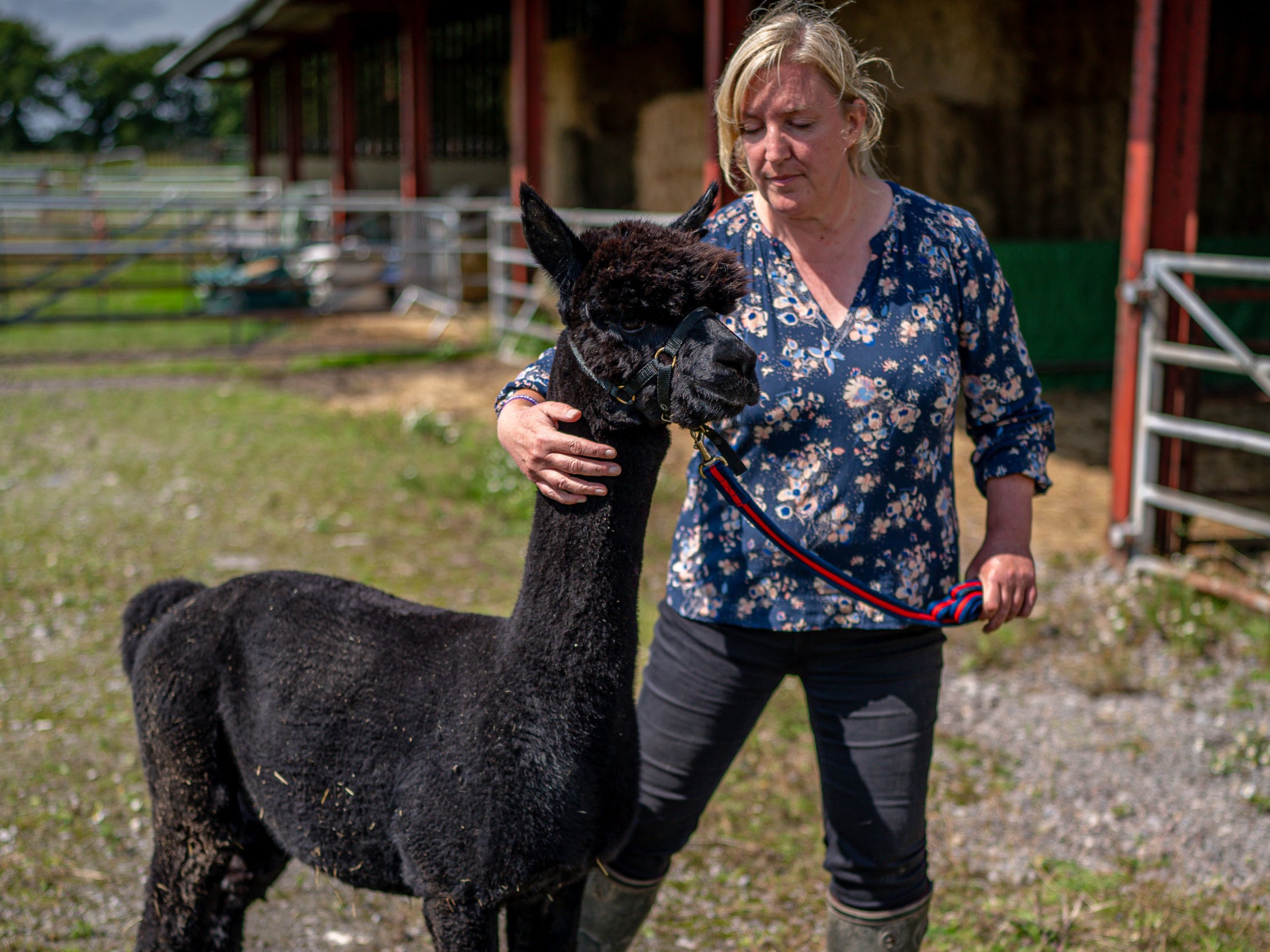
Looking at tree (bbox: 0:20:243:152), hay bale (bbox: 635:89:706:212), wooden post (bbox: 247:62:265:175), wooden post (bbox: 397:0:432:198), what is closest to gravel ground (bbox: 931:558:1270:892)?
hay bale (bbox: 635:89:706:212)

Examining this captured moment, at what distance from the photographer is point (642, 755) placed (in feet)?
8.02

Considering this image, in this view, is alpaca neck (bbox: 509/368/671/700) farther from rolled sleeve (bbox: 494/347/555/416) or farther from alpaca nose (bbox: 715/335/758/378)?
alpaca nose (bbox: 715/335/758/378)

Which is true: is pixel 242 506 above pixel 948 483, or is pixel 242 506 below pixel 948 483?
below

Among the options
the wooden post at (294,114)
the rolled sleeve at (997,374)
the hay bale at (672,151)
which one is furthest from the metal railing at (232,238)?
the rolled sleeve at (997,374)

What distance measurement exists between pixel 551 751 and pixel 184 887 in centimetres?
90

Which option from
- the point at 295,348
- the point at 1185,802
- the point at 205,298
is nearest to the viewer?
the point at 1185,802

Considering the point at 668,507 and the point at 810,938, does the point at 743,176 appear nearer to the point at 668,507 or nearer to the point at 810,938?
the point at 810,938

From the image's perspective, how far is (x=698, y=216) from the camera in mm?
2139

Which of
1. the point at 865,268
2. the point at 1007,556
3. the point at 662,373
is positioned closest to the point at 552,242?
the point at 662,373

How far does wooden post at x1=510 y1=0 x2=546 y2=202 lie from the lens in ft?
37.0

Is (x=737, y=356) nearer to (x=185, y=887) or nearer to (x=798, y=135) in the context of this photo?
(x=798, y=135)

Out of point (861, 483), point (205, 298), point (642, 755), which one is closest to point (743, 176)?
point (861, 483)

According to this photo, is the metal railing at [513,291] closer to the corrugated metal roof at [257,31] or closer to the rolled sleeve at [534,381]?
the corrugated metal roof at [257,31]

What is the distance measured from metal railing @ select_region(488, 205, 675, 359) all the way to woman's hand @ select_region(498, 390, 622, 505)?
28.7 ft
